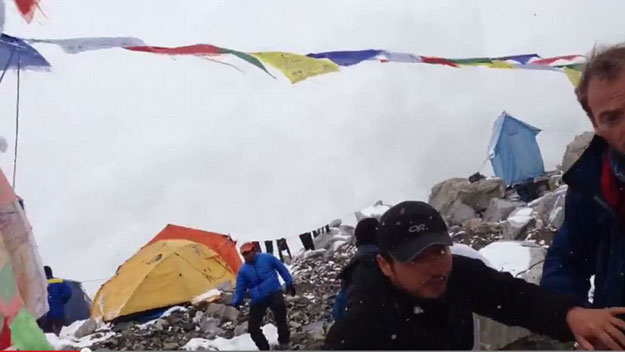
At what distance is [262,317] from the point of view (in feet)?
13.2

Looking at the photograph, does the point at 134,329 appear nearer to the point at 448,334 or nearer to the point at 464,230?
the point at 464,230

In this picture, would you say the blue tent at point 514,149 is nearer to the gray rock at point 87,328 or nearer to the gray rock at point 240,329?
the gray rock at point 240,329

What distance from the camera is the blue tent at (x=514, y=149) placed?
534 centimetres

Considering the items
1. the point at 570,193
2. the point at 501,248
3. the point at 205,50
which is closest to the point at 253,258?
the point at 501,248

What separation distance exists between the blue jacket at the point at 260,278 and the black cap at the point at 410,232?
3084 millimetres

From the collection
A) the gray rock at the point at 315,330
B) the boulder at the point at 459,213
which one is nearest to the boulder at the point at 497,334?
the gray rock at the point at 315,330

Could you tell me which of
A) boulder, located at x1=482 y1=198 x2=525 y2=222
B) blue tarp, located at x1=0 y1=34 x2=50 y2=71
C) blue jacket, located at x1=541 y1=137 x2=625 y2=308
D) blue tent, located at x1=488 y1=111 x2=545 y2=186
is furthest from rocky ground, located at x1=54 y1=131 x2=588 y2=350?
blue tarp, located at x1=0 y1=34 x2=50 y2=71

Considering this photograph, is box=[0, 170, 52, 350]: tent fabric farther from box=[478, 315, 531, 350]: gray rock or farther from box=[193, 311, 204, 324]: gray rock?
box=[193, 311, 204, 324]: gray rock

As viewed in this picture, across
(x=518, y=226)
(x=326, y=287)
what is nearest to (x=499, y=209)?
(x=518, y=226)

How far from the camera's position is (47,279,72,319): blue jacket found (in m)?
3.43

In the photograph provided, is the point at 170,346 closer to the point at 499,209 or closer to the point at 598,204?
the point at 598,204

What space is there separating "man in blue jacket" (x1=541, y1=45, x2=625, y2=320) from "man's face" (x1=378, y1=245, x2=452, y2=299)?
231 millimetres

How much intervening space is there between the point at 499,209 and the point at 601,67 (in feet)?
16.6

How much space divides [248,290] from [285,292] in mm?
336
